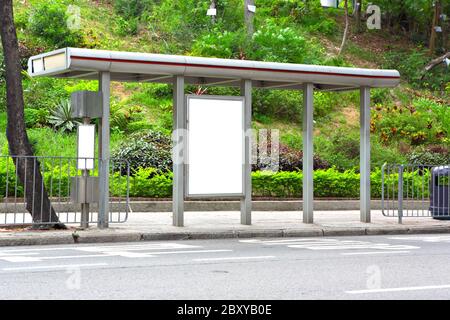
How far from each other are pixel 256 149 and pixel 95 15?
13331mm

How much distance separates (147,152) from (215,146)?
21.1 feet

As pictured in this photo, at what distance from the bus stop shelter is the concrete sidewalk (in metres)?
0.57

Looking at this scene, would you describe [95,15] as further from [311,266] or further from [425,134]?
[311,266]

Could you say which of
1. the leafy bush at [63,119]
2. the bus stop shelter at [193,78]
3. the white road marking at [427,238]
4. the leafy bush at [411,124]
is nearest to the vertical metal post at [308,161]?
the bus stop shelter at [193,78]

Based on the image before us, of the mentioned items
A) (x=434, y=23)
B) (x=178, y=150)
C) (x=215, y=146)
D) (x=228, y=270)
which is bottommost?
(x=228, y=270)

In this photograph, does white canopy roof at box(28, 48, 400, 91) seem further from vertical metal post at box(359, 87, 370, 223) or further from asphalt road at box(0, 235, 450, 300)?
asphalt road at box(0, 235, 450, 300)

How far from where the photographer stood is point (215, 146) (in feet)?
60.8

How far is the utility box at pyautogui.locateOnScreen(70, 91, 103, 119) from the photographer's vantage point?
17016 mm

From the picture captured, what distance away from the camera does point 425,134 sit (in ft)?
103

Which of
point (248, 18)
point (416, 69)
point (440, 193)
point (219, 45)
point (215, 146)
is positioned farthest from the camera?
point (416, 69)

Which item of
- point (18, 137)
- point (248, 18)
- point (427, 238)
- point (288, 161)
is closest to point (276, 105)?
point (288, 161)

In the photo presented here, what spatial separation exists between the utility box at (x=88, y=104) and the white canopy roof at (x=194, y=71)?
17.8 inches

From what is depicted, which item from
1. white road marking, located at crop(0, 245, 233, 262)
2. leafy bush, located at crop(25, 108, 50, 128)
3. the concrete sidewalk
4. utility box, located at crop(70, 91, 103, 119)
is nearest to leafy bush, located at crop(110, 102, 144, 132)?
leafy bush, located at crop(25, 108, 50, 128)

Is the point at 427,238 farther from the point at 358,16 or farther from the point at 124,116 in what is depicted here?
the point at 358,16
